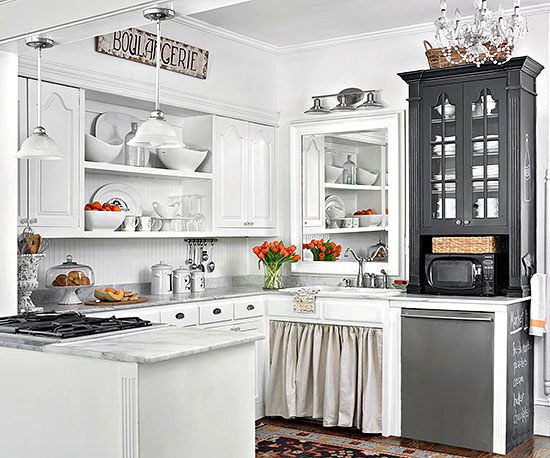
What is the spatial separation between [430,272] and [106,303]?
2.17 m

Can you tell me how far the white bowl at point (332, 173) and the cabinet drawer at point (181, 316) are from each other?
1.62 meters

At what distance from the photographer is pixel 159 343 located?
3193mm

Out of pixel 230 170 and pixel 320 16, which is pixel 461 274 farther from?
pixel 320 16

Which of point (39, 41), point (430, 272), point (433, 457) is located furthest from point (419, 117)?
point (39, 41)

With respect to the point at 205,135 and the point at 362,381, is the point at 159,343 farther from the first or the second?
the point at 205,135

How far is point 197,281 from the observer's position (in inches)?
229

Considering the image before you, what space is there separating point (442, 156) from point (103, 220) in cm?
230

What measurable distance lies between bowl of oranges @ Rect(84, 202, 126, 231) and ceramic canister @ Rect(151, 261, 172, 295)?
61 centimetres

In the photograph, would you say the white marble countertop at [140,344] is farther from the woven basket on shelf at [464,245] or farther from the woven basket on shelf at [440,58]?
the woven basket on shelf at [440,58]

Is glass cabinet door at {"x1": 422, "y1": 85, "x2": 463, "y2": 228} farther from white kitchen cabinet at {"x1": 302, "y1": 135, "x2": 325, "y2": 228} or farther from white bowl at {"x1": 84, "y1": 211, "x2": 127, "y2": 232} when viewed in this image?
white bowl at {"x1": 84, "y1": 211, "x2": 127, "y2": 232}

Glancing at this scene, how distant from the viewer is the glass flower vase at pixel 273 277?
237 inches

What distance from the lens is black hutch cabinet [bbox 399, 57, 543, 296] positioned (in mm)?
5098

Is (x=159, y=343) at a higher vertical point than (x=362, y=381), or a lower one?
higher

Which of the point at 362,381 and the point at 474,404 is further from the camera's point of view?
the point at 362,381
